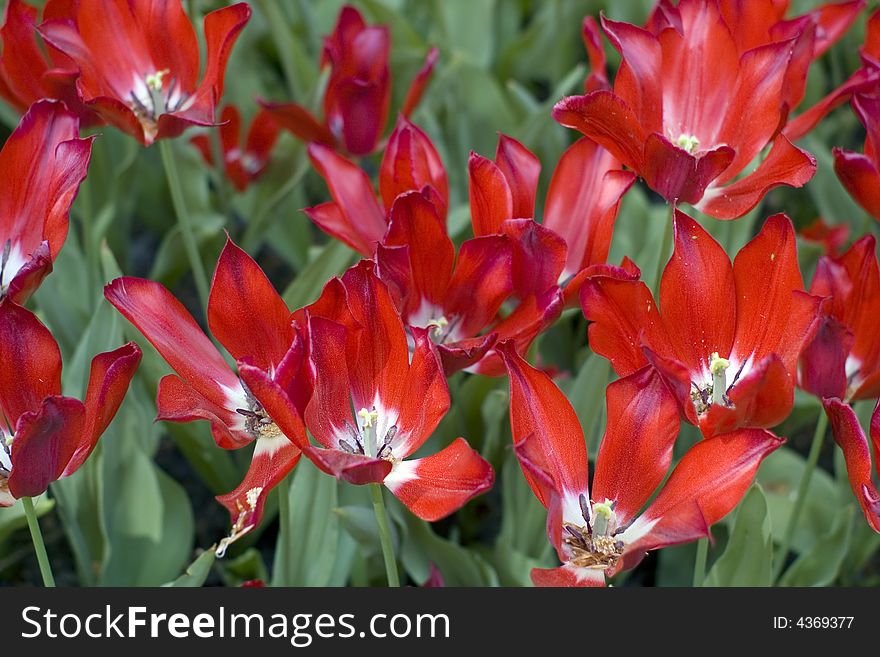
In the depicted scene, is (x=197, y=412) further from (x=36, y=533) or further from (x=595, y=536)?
(x=595, y=536)

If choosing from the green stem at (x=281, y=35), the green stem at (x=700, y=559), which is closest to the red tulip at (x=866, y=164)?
the green stem at (x=700, y=559)

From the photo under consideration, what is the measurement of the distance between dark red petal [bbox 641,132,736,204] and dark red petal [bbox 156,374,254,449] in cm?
44

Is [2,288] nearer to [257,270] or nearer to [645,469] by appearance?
[257,270]

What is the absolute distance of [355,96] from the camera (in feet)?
5.32

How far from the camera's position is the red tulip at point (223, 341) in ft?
3.14

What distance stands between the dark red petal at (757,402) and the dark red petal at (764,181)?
0.72 ft

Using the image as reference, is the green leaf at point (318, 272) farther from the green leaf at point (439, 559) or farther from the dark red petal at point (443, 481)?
the dark red petal at point (443, 481)

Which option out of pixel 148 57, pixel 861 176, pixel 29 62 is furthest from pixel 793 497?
pixel 29 62

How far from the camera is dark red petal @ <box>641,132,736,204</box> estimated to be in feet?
3.35

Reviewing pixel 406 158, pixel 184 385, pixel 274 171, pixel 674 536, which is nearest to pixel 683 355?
pixel 674 536

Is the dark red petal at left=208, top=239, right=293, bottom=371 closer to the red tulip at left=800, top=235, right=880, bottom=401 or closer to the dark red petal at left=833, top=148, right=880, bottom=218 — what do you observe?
the red tulip at left=800, top=235, right=880, bottom=401

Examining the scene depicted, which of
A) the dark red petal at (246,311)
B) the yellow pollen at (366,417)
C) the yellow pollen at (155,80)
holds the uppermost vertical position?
the yellow pollen at (155,80)

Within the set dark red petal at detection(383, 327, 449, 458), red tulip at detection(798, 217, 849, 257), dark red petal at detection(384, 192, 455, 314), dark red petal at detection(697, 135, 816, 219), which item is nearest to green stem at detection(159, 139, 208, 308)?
dark red petal at detection(384, 192, 455, 314)

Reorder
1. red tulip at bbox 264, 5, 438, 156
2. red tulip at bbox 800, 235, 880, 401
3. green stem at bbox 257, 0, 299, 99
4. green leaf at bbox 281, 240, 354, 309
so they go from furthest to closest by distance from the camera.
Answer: green stem at bbox 257, 0, 299, 99
red tulip at bbox 264, 5, 438, 156
green leaf at bbox 281, 240, 354, 309
red tulip at bbox 800, 235, 880, 401
